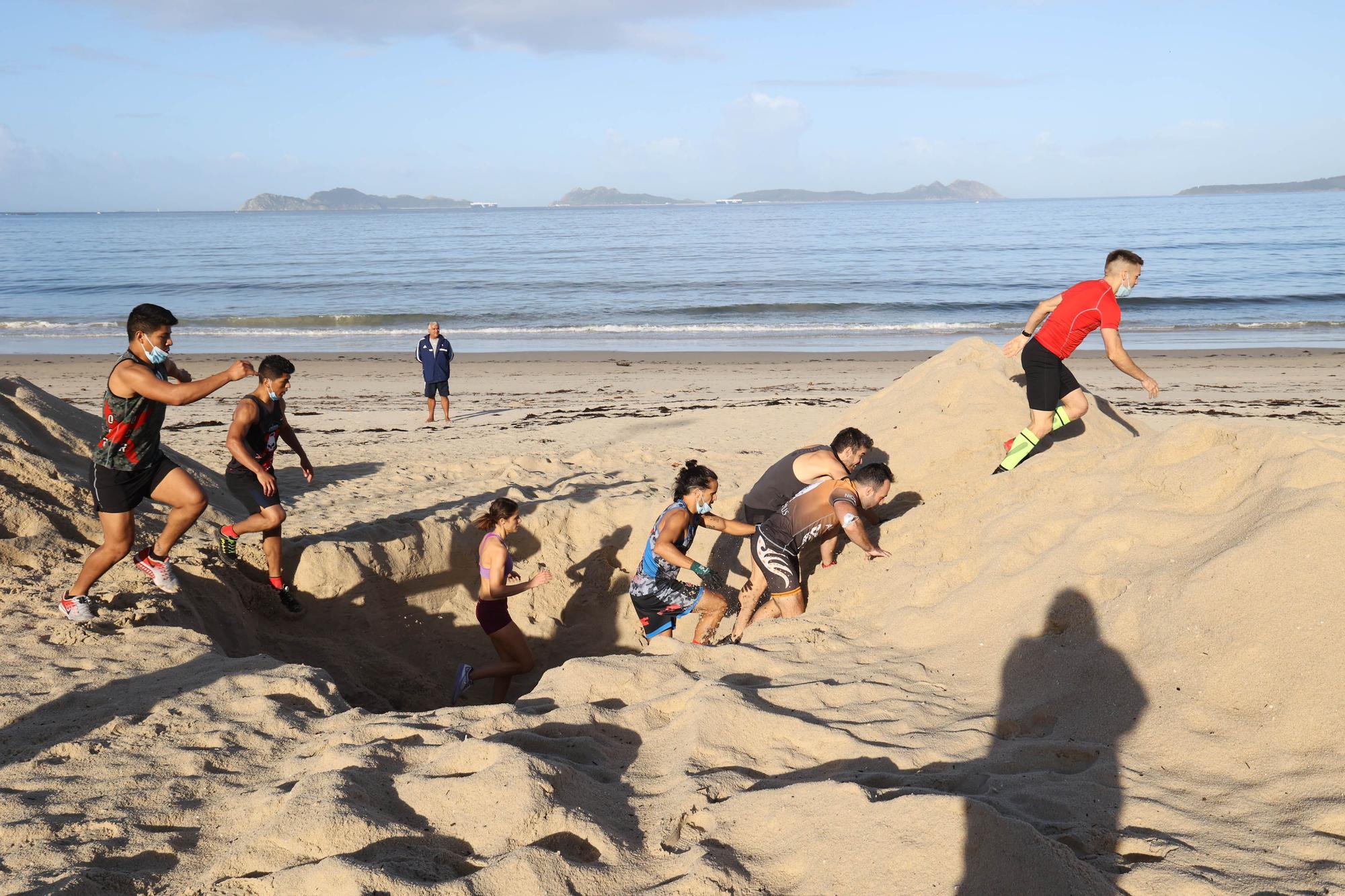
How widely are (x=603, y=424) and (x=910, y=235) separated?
52604mm

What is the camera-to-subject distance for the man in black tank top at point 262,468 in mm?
5637

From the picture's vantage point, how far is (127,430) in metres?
4.73

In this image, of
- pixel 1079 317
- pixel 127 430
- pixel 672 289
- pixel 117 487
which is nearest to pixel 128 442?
pixel 127 430

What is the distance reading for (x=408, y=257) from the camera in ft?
151

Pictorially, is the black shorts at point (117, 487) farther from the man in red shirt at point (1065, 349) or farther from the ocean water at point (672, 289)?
the ocean water at point (672, 289)

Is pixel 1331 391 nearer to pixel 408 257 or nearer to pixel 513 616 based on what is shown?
pixel 513 616

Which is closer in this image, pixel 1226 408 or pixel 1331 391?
pixel 1226 408

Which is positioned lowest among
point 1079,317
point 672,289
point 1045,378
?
point 1045,378

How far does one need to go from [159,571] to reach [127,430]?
0.96 m

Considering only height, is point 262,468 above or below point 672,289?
below

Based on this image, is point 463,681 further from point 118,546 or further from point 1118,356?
point 1118,356

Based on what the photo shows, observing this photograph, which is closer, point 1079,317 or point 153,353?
point 153,353

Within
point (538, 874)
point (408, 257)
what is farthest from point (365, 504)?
point (408, 257)

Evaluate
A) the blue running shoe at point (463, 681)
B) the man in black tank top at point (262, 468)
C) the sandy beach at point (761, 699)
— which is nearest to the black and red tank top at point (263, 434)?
the man in black tank top at point (262, 468)
